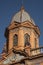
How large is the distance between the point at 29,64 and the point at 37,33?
29.3 feet

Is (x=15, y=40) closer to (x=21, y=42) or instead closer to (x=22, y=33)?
(x=21, y=42)

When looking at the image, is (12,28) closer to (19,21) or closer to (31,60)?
(19,21)

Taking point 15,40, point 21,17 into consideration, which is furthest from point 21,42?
point 21,17

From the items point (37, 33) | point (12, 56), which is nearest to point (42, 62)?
point (12, 56)

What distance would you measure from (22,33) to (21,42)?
1447 mm

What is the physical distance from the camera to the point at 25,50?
161 ft

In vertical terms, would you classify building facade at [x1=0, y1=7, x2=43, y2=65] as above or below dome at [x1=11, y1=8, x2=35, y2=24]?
below

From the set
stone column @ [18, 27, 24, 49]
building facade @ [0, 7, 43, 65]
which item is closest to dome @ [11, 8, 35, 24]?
building facade @ [0, 7, 43, 65]

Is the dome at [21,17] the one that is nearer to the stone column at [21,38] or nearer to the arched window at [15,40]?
the stone column at [21,38]

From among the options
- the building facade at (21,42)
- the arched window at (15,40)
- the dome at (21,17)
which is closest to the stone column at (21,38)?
the building facade at (21,42)

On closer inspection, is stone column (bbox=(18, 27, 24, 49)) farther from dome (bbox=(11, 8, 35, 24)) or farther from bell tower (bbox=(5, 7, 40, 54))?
dome (bbox=(11, 8, 35, 24))

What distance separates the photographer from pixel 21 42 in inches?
2085

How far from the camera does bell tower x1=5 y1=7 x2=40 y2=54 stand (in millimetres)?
53312

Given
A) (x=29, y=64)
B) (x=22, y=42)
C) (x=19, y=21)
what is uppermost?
(x=19, y=21)
